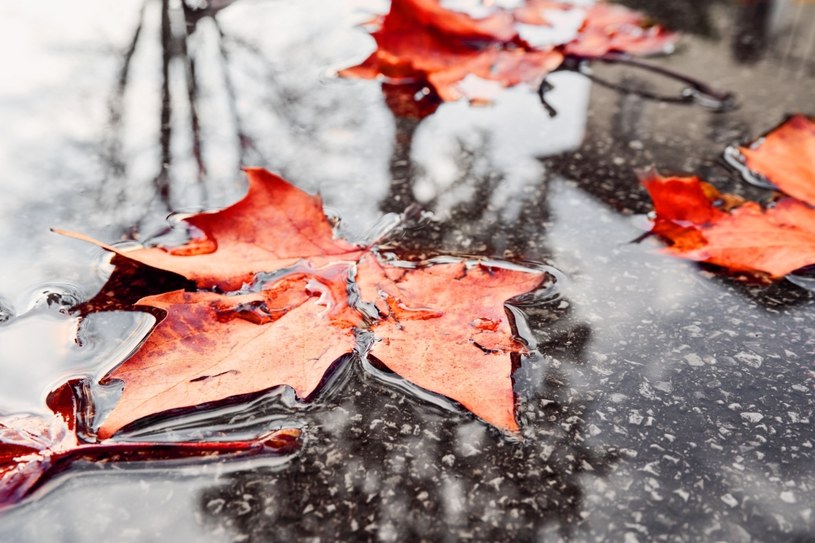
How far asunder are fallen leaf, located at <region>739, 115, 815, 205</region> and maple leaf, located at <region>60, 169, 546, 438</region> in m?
0.50

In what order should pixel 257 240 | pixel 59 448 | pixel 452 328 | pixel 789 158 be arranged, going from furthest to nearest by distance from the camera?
pixel 789 158 < pixel 257 240 < pixel 452 328 < pixel 59 448

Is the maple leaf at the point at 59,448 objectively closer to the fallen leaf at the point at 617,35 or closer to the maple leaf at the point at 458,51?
the maple leaf at the point at 458,51

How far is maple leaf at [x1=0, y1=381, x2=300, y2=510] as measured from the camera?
2.15 feet

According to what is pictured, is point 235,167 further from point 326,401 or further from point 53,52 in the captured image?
point 53,52

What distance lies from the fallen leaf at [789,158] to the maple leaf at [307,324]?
505 millimetres

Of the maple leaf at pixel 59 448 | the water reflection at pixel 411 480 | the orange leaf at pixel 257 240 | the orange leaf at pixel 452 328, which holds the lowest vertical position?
the water reflection at pixel 411 480

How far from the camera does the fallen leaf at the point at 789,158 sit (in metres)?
1.10

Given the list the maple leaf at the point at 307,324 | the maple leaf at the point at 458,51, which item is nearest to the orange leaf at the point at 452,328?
the maple leaf at the point at 307,324

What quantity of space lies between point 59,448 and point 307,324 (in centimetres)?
30

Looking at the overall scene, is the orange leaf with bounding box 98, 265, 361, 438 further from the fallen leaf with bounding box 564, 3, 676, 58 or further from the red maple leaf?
the fallen leaf with bounding box 564, 3, 676, 58

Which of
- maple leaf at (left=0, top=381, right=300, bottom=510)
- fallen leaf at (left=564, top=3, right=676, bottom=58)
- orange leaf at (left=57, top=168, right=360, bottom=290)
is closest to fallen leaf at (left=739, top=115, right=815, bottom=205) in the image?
fallen leaf at (left=564, top=3, right=676, bottom=58)

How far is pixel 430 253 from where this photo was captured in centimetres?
101

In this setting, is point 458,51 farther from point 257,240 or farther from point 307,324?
point 307,324

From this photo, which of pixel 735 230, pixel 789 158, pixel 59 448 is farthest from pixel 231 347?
pixel 789 158
